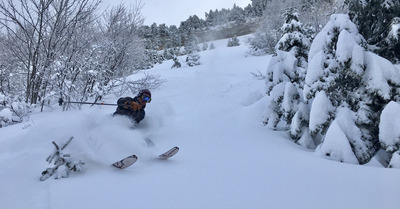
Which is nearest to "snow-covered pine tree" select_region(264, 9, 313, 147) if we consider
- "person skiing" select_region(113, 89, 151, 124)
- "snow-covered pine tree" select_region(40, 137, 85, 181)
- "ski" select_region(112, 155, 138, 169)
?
"person skiing" select_region(113, 89, 151, 124)

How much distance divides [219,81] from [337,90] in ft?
26.7

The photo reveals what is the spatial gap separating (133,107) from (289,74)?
4.10 meters

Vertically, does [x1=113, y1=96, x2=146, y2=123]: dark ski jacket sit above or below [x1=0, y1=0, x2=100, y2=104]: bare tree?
below

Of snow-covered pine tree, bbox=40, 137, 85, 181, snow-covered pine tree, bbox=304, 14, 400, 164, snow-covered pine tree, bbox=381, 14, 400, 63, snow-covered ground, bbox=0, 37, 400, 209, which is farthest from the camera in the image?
snow-covered pine tree, bbox=381, 14, 400, 63

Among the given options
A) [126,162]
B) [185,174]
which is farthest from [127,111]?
[185,174]

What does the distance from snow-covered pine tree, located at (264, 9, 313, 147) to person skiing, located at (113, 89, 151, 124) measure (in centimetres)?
331

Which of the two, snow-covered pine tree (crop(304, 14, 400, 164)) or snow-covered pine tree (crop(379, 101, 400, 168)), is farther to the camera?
snow-covered pine tree (crop(304, 14, 400, 164))

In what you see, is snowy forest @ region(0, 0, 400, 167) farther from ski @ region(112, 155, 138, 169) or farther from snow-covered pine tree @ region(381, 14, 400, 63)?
ski @ region(112, 155, 138, 169)

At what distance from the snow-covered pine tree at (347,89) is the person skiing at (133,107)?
3.97m

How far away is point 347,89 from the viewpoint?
13.9 feet

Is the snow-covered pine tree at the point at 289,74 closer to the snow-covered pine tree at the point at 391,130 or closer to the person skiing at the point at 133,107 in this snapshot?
the snow-covered pine tree at the point at 391,130

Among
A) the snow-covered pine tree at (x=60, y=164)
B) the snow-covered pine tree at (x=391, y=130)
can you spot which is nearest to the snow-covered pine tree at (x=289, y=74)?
the snow-covered pine tree at (x=391, y=130)

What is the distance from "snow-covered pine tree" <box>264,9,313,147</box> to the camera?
18.2 ft

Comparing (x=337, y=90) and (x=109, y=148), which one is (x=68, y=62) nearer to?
(x=109, y=148)
